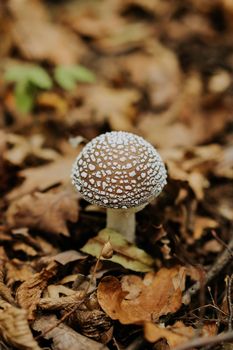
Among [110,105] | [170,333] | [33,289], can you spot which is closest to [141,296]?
[170,333]

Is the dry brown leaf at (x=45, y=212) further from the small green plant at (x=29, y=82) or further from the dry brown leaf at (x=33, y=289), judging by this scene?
the small green plant at (x=29, y=82)

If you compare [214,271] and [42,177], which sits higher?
[42,177]

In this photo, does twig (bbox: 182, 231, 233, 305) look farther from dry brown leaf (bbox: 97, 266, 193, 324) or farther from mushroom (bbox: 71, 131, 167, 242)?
mushroom (bbox: 71, 131, 167, 242)

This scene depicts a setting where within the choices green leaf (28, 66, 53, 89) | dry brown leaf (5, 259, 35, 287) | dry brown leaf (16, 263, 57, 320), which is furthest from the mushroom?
green leaf (28, 66, 53, 89)

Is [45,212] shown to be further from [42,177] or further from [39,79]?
[39,79]

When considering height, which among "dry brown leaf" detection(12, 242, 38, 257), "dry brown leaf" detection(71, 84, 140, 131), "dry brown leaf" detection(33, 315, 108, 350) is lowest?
"dry brown leaf" detection(33, 315, 108, 350)

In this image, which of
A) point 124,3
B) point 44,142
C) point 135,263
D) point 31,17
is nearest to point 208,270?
point 135,263
